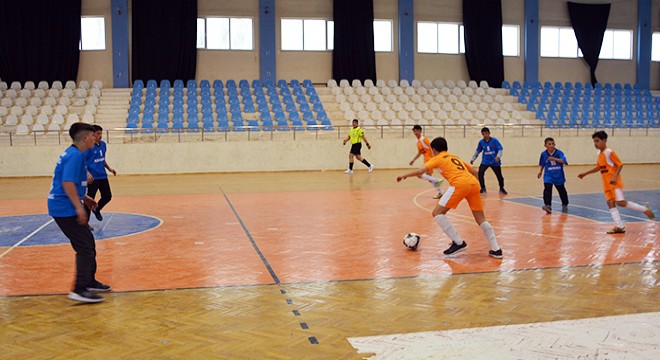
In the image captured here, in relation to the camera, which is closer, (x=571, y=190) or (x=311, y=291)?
(x=311, y=291)

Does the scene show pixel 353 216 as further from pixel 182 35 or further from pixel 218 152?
pixel 182 35

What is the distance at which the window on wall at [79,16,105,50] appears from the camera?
29.1 meters

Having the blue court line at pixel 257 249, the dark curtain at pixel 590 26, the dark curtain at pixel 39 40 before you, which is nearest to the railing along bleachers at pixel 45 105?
the dark curtain at pixel 39 40

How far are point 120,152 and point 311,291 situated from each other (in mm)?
17560

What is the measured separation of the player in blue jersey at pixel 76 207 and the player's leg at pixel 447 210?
4.23 m

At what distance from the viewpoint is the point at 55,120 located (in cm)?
2336

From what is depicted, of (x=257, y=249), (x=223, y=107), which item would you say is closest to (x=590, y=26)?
(x=223, y=107)

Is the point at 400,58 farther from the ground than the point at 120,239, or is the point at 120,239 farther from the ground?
the point at 400,58

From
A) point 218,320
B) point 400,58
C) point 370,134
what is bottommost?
point 218,320

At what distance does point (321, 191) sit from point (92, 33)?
1852 cm

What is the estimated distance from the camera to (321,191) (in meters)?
16.3

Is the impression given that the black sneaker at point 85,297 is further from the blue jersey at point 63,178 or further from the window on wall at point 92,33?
the window on wall at point 92,33

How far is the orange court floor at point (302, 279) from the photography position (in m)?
5.04

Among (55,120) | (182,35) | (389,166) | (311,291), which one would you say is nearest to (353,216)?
(311,291)
